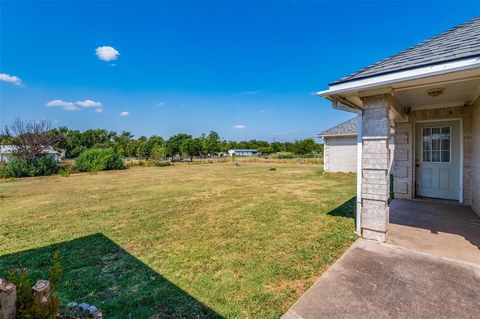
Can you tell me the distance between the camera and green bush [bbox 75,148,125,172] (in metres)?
22.5

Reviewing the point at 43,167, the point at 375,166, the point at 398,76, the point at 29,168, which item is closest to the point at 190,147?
the point at 43,167

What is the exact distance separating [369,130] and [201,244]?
360 centimetres

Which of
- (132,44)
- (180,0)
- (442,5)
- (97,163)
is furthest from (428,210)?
(97,163)

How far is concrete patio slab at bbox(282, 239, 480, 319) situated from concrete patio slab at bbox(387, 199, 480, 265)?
38 centimetres

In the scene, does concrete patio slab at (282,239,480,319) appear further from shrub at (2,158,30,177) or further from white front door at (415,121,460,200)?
shrub at (2,158,30,177)

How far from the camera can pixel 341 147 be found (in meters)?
15.4

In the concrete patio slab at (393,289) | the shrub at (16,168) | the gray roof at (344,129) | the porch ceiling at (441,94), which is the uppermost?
the gray roof at (344,129)

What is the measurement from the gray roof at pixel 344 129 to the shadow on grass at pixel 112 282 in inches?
573

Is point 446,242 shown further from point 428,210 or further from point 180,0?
point 180,0

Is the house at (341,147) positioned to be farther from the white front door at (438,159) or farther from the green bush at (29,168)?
the green bush at (29,168)

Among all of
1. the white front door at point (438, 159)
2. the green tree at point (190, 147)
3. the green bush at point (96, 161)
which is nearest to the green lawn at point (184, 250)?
the white front door at point (438, 159)

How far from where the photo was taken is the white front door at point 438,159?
6.20 meters

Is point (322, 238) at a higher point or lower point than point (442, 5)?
lower

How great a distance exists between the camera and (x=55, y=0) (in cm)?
825
